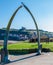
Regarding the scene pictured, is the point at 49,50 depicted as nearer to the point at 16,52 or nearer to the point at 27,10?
the point at 16,52

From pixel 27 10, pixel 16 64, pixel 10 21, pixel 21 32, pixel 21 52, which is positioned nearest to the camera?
pixel 16 64

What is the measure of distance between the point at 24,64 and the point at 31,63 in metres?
0.79

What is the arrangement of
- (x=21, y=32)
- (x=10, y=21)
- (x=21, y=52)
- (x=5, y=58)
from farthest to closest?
(x=21, y=32), (x=21, y=52), (x=10, y=21), (x=5, y=58)

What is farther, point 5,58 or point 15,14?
point 15,14

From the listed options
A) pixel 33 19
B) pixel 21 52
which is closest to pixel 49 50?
pixel 21 52

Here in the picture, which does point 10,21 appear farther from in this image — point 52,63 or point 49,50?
point 49,50

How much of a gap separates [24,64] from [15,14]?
5308 mm

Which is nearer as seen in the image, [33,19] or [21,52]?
[33,19]

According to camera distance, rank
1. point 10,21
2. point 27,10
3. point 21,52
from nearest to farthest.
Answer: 1. point 10,21
2. point 27,10
3. point 21,52

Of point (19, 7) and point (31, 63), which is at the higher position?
point (19, 7)

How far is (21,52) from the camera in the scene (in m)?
30.7

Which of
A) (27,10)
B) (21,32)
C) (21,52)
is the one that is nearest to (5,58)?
(27,10)

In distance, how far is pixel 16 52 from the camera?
1214 inches

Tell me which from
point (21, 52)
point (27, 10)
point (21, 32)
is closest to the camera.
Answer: point (27, 10)
